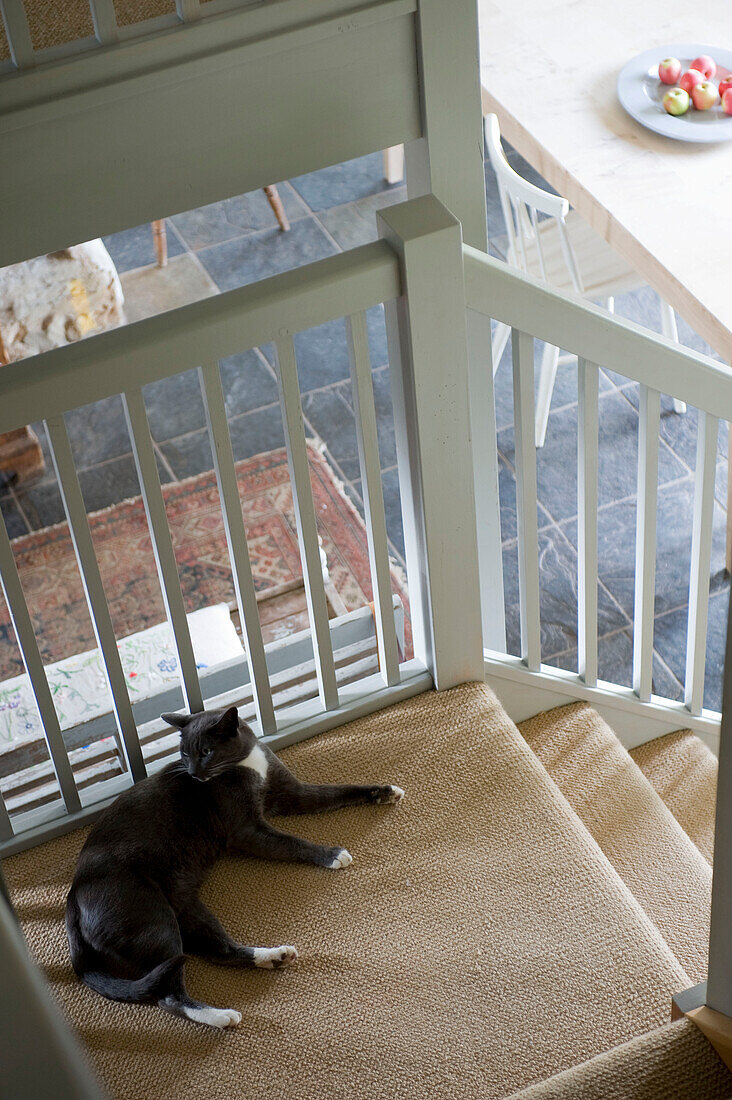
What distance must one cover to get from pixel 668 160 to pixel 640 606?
4.60 feet

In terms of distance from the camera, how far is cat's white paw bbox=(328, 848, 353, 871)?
1.47 metres

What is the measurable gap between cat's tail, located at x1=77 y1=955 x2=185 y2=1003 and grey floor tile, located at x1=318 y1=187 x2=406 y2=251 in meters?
→ 3.05

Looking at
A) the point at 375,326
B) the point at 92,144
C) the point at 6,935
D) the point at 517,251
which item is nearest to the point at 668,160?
the point at 517,251

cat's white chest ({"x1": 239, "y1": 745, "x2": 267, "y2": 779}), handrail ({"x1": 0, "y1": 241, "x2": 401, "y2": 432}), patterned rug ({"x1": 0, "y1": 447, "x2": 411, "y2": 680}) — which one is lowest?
patterned rug ({"x1": 0, "y1": 447, "x2": 411, "y2": 680})

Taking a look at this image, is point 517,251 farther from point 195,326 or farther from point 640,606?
point 195,326

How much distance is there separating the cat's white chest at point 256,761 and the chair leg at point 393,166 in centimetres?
309

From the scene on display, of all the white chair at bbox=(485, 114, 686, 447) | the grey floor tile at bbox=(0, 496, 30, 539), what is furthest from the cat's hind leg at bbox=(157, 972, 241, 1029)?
the grey floor tile at bbox=(0, 496, 30, 539)

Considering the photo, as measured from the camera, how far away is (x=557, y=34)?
313 cm

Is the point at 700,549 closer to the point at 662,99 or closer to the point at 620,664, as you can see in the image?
the point at 620,664

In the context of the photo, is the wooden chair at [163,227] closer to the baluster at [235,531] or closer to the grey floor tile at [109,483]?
the grey floor tile at [109,483]

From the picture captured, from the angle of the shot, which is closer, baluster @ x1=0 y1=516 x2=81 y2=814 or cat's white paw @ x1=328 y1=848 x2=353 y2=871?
baluster @ x1=0 y1=516 x2=81 y2=814

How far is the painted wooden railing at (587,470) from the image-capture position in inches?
57.6

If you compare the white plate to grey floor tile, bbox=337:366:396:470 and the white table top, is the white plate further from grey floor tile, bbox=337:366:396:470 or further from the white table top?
grey floor tile, bbox=337:366:396:470

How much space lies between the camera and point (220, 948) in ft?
4.48
